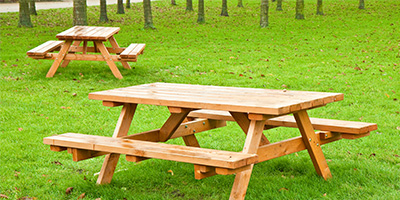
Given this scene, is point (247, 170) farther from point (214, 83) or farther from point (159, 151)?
point (214, 83)

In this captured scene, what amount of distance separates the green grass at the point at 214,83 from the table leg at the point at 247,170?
1.54 feet

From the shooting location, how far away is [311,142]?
4.23 m

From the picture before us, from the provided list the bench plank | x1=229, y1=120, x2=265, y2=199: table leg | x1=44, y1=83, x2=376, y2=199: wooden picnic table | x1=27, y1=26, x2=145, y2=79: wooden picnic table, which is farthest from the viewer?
the bench plank

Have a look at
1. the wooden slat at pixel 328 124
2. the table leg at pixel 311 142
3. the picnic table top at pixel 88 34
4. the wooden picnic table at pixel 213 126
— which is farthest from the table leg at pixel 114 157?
the picnic table top at pixel 88 34

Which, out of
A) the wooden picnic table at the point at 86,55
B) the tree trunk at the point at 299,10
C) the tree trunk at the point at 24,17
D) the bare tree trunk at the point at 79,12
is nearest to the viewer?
the wooden picnic table at the point at 86,55

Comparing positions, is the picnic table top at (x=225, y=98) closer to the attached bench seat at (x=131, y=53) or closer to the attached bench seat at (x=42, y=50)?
the attached bench seat at (x=131, y=53)

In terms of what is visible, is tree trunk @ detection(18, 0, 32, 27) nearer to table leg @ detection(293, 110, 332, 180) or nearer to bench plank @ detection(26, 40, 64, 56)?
bench plank @ detection(26, 40, 64, 56)

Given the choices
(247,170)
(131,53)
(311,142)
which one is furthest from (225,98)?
(131,53)

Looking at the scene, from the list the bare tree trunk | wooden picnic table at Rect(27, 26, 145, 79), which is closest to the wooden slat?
wooden picnic table at Rect(27, 26, 145, 79)

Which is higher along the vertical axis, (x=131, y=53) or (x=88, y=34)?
(x=88, y=34)

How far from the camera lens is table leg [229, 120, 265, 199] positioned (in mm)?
3524

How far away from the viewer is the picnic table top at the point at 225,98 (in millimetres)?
3559

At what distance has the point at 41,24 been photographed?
20.7 m

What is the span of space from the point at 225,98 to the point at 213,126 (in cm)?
120
